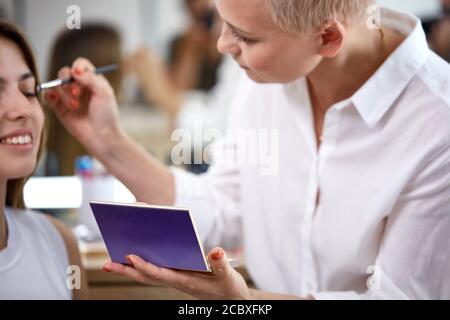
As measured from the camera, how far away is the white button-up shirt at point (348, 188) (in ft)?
3.20

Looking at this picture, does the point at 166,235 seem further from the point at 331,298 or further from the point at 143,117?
the point at 143,117

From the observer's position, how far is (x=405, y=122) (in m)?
1.00

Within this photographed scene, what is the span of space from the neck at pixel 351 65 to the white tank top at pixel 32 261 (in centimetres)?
55

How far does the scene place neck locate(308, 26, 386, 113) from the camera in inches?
39.9

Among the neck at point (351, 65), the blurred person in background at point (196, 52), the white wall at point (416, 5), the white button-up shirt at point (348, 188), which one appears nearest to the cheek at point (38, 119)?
the white button-up shirt at point (348, 188)

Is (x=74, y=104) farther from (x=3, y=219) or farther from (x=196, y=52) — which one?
(x=196, y=52)

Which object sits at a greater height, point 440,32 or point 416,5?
point 416,5

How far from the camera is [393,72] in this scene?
3.30ft

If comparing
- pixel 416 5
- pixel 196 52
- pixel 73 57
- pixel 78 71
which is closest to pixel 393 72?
pixel 78 71

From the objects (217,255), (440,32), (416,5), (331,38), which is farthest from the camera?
(416,5)

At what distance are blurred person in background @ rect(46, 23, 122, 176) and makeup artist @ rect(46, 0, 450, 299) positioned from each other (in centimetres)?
71

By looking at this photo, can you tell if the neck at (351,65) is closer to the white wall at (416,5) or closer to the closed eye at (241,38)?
the closed eye at (241,38)

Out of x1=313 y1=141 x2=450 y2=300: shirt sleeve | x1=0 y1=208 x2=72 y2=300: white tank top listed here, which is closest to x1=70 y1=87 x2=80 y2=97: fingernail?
x1=0 y1=208 x2=72 y2=300: white tank top

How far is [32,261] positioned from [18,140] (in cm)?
21
